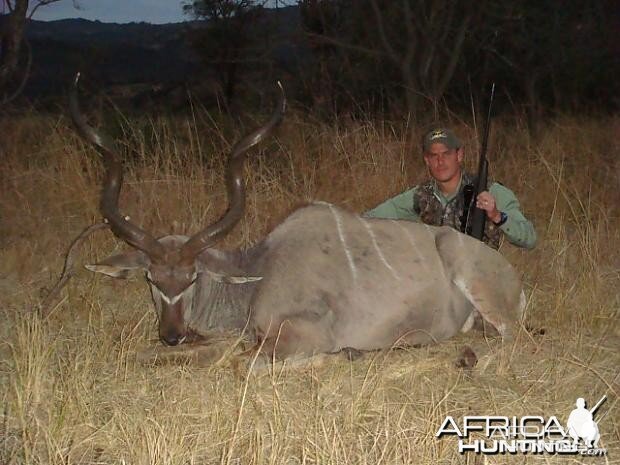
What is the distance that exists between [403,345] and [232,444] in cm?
133

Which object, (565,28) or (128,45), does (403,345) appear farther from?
(128,45)

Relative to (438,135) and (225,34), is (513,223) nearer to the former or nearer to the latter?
(438,135)

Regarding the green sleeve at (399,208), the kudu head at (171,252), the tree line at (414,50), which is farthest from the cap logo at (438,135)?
the tree line at (414,50)

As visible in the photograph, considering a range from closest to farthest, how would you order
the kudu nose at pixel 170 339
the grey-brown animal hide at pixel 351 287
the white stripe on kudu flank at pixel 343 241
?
the kudu nose at pixel 170 339 → the grey-brown animal hide at pixel 351 287 → the white stripe on kudu flank at pixel 343 241

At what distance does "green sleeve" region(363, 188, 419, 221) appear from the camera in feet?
14.2

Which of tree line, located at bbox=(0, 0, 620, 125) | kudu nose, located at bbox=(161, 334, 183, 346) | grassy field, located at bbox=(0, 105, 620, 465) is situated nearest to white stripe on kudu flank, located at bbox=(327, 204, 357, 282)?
grassy field, located at bbox=(0, 105, 620, 465)

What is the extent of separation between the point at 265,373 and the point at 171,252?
27.5 inches

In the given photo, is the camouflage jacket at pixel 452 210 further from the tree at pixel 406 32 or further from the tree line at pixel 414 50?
the tree at pixel 406 32

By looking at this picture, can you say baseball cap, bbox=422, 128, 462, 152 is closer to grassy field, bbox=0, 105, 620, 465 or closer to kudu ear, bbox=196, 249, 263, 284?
grassy field, bbox=0, 105, 620, 465

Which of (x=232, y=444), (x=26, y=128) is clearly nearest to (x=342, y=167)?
(x=232, y=444)

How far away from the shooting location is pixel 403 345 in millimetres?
3500

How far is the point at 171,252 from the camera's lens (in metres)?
3.37
